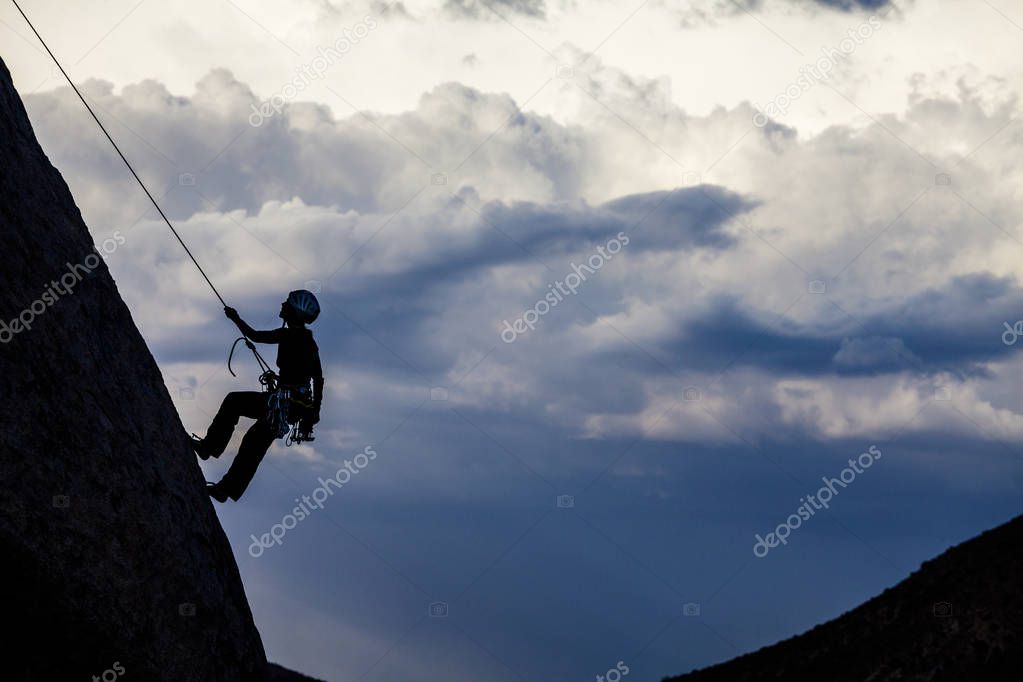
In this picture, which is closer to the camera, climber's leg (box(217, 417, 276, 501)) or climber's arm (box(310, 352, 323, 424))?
climber's leg (box(217, 417, 276, 501))

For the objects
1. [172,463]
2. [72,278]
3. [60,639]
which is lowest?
[60,639]

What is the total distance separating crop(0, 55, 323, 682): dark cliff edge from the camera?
9516 mm

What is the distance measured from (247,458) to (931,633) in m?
18.9

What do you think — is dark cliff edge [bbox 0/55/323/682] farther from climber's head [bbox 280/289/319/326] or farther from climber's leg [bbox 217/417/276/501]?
climber's head [bbox 280/289/319/326]

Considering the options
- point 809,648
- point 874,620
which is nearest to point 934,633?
point 874,620

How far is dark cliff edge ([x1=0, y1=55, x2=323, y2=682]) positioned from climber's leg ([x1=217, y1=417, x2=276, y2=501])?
120 cm

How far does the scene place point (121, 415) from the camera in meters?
11.0

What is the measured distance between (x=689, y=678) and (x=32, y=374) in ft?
84.2

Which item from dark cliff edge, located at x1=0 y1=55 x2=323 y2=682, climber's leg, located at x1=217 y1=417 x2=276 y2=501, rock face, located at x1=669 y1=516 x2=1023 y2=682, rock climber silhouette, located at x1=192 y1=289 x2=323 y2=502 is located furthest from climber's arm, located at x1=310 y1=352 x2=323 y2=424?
rock face, located at x1=669 y1=516 x2=1023 y2=682

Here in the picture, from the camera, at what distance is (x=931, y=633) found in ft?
79.3

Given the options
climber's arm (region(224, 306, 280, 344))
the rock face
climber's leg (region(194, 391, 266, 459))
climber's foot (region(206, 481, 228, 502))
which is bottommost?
the rock face

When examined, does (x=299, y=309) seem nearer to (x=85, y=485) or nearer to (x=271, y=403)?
(x=271, y=403)

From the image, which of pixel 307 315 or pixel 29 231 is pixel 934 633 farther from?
pixel 29 231

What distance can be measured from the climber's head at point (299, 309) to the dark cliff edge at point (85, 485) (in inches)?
92.6
